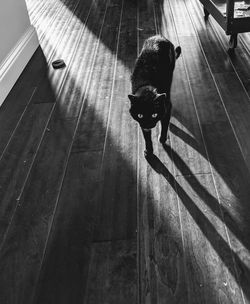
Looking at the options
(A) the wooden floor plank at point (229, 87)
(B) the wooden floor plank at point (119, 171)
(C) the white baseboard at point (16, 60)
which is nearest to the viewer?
(B) the wooden floor plank at point (119, 171)

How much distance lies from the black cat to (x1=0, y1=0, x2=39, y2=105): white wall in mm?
1336

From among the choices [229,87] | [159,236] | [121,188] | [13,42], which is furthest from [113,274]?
[13,42]

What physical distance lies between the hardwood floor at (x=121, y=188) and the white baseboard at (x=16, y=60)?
0.07m

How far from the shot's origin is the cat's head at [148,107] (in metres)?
1.71

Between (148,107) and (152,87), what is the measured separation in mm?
146

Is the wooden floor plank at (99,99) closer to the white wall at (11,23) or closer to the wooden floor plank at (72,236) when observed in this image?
the wooden floor plank at (72,236)

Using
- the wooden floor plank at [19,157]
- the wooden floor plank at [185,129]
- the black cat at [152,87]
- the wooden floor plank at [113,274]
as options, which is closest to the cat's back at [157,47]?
the black cat at [152,87]

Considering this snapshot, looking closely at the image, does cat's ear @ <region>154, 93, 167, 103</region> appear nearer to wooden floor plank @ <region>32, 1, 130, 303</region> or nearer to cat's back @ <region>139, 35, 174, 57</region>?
cat's back @ <region>139, 35, 174, 57</region>

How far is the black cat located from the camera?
172 centimetres

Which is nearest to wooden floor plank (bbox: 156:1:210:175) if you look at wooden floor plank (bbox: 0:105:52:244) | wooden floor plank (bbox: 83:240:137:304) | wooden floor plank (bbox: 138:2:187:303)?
wooden floor plank (bbox: 138:2:187:303)

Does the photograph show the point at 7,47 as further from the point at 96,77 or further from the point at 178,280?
the point at 178,280

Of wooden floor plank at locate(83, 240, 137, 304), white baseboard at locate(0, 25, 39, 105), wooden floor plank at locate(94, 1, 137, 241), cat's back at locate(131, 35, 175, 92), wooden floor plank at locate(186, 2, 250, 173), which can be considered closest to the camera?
wooden floor plank at locate(83, 240, 137, 304)

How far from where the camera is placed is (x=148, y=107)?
1715mm

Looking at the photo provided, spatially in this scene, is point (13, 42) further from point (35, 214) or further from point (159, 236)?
point (159, 236)
